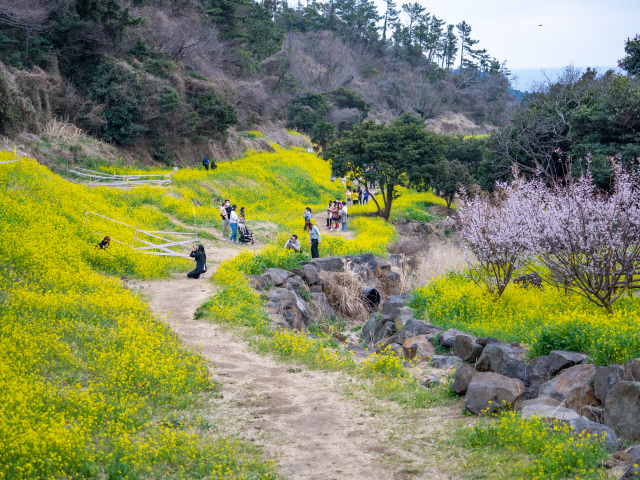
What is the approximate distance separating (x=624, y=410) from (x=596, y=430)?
0.58 m

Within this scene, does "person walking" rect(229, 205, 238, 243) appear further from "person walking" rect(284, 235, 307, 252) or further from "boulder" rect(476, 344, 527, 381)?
"boulder" rect(476, 344, 527, 381)

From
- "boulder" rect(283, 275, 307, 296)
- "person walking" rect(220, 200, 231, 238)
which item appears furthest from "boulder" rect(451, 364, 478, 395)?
"person walking" rect(220, 200, 231, 238)

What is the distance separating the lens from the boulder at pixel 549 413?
6.36 metres

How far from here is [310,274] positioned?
1736cm

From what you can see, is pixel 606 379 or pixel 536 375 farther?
pixel 536 375

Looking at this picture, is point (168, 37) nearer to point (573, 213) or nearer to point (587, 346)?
point (573, 213)

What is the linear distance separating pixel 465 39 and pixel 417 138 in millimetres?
79088

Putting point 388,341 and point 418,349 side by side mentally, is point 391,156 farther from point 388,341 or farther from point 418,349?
point 418,349

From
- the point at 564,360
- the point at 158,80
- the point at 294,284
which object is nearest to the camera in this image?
the point at 564,360

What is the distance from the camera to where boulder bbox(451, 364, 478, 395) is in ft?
25.9

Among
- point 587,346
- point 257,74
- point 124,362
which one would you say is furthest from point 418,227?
point 257,74

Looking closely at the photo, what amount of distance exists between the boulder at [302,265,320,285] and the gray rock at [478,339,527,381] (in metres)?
8.56

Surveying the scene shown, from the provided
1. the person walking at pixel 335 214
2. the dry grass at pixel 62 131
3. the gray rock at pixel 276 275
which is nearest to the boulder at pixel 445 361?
the gray rock at pixel 276 275

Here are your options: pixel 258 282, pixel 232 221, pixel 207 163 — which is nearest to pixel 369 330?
pixel 258 282
